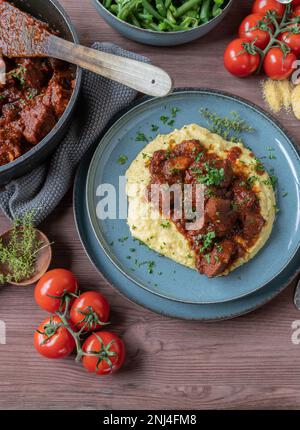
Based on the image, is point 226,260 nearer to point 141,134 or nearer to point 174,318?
point 174,318

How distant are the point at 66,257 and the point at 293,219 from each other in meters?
1.56

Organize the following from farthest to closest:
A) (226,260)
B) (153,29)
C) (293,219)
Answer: (153,29), (293,219), (226,260)

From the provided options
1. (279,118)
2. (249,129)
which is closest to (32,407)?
(249,129)

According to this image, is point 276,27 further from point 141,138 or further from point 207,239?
point 207,239

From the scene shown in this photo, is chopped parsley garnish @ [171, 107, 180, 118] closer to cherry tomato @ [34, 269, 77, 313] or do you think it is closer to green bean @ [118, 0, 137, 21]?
green bean @ [118, 0, 137, 21]

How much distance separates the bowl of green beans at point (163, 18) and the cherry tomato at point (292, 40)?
0.46m

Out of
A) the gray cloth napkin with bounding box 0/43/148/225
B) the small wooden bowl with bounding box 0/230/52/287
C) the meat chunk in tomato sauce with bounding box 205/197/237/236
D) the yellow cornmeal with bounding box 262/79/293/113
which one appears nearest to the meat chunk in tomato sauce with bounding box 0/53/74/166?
the gray cloth napkin with bounding box 0/43/148/225

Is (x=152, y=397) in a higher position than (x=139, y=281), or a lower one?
lower

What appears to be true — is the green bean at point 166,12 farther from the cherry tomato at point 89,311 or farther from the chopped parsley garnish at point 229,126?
the cherry tomato at point 89,311

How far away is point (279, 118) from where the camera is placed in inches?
156

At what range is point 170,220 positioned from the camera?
140 inches

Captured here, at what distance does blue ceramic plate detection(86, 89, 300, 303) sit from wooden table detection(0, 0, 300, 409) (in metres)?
0.24

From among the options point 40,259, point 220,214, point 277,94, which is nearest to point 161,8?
point 277,94

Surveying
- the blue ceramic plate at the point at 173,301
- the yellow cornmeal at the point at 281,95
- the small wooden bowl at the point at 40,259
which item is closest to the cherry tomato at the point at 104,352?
the blue ceramic plate at the point at 173,301
